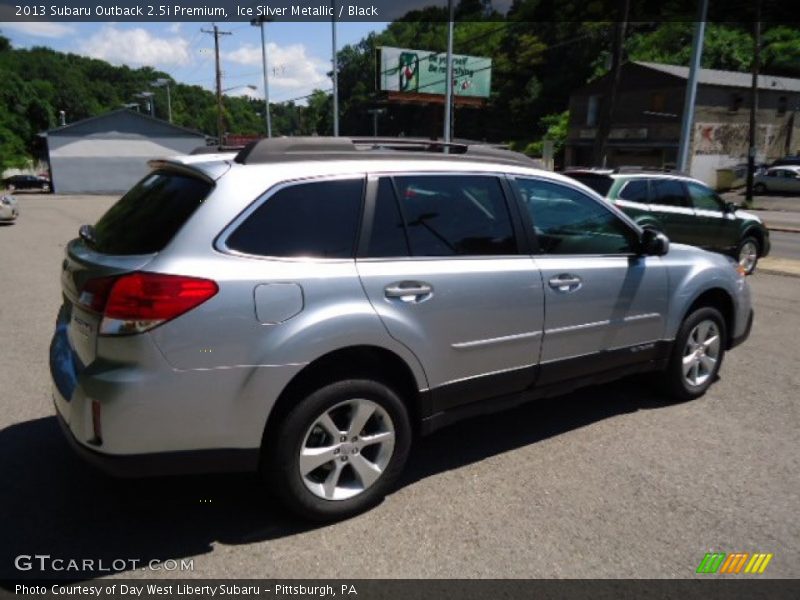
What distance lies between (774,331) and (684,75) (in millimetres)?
39482

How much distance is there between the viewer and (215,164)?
294 centimetres

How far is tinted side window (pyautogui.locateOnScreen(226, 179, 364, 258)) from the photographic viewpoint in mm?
2750

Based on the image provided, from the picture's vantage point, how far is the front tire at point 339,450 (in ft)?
9.21

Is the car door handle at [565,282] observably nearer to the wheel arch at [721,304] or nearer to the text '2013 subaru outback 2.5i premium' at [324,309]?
the text '2013 subaru outback 2.5i premium' at [324,309]

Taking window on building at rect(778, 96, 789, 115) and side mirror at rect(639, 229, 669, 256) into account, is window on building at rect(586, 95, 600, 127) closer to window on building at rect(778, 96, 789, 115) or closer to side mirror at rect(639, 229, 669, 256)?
window on building at rect(778, 96, 789, 115)

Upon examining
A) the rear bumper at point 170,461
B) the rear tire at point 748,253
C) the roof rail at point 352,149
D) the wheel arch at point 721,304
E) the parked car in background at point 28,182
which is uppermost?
the roof rail at point 352,149

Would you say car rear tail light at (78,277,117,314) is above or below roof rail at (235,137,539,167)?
below

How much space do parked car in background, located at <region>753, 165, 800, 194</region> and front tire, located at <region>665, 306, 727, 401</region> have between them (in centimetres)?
3212

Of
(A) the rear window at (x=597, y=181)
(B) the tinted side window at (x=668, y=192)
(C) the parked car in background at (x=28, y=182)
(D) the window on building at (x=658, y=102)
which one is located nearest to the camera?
(A) the rear window at (x=597, y=181)

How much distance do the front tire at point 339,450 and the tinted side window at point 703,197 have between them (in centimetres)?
857

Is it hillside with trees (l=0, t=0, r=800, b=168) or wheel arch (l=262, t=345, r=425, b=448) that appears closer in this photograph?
wheel arch (l=262, t=345, r=425, b=448)

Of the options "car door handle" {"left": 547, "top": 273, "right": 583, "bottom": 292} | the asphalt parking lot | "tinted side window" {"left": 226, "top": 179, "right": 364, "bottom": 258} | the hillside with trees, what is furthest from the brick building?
"tinted side window" {"left": 226, "top": 179, "right": 364, "bottom": 258}

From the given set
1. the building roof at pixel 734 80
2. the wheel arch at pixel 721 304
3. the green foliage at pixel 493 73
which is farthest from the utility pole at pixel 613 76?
the green foliage at pixel 493 73

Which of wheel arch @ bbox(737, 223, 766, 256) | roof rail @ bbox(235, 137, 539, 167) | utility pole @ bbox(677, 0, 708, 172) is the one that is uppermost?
utility pole @ bbox(677, 0, 708, 172)
